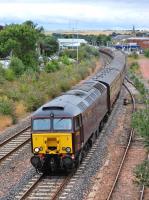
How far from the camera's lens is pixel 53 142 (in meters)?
18.4

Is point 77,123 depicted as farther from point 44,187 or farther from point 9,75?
point 9,75

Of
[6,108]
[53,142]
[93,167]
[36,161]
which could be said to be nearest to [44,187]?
[36,161]

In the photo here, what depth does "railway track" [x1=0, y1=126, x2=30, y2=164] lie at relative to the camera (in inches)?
893

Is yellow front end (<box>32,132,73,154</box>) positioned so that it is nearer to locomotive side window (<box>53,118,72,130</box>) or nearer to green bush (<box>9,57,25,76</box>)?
locomotive side window (<box>53,118,72,130</box>)

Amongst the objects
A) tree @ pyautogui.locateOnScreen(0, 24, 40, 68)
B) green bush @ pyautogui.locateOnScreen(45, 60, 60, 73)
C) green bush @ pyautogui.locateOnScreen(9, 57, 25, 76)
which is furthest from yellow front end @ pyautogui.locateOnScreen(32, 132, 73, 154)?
tree @ pyautogui.locateOnScreen(0, 24, 40, 68)

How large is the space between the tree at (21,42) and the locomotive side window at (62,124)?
154ft

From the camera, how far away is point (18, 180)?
1852 cm

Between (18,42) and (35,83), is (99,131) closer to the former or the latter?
(35,83)

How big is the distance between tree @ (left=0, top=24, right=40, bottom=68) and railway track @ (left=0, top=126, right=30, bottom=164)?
38.6 metres

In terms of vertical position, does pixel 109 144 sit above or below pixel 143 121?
below

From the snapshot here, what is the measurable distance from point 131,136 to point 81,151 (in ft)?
22.5

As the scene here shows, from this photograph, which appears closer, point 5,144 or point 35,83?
point 5,144

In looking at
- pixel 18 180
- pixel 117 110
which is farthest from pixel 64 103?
pixel 117 110

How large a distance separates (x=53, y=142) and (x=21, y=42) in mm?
49315
